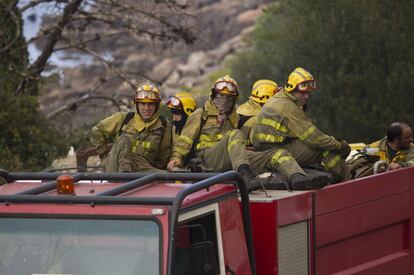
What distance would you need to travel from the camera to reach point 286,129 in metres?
8.78

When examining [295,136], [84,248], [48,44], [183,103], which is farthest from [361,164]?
[48,44]

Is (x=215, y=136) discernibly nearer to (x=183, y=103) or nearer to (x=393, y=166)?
(x=183, y=103)

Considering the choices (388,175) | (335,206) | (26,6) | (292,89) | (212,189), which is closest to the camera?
(212,189)

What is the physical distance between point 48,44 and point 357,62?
6440 mm

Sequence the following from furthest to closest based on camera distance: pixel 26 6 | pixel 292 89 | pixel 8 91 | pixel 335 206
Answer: pixel 26 6 → pixel 8 91 → pixel 292 89 → pixel 335 206

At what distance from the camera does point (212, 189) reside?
6.16 metres

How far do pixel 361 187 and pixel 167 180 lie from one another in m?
1.84

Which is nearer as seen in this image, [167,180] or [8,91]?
[167,180]

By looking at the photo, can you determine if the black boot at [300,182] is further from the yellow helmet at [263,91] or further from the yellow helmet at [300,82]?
the yellow helmet at [263,91]

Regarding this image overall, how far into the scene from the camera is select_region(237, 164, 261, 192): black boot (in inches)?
278

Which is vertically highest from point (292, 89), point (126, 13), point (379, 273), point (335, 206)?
point (126, 13)

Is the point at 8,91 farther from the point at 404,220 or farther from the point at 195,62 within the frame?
the point at 195,62

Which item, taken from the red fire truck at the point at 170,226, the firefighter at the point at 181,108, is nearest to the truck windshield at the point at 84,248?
the red fire truck at the point at 170,226

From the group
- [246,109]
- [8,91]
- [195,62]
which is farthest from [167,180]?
[195,62]
